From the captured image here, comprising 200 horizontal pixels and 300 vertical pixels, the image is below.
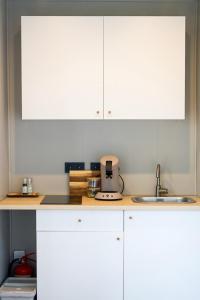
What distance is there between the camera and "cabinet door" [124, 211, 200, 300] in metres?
2.38

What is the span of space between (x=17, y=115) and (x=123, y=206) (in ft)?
3.87

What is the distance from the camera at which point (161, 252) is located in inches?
94.0

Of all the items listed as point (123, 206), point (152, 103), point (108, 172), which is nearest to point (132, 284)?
point (123, 206)

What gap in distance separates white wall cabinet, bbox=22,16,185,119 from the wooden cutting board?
0.51m

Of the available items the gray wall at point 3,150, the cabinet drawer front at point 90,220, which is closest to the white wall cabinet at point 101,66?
the gray wall at point 3,150

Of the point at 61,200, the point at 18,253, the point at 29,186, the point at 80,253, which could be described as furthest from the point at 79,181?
the point at 18,253

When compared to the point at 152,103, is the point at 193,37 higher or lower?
higher

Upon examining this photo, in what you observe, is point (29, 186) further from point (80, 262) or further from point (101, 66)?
point (101, 66)

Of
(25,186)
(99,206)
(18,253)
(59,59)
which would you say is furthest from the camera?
(18,253)

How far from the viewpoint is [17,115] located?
113 inches

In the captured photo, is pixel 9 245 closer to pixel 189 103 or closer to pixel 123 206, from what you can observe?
pixel 123 206

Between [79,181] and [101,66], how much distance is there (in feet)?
3.07

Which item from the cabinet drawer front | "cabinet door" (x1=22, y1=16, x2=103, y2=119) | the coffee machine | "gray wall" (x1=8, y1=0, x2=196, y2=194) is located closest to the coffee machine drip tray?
the coffee machine

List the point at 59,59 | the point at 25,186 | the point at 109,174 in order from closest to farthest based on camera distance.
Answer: the point at 59,59
the point at 109,174
the point at 25,186
